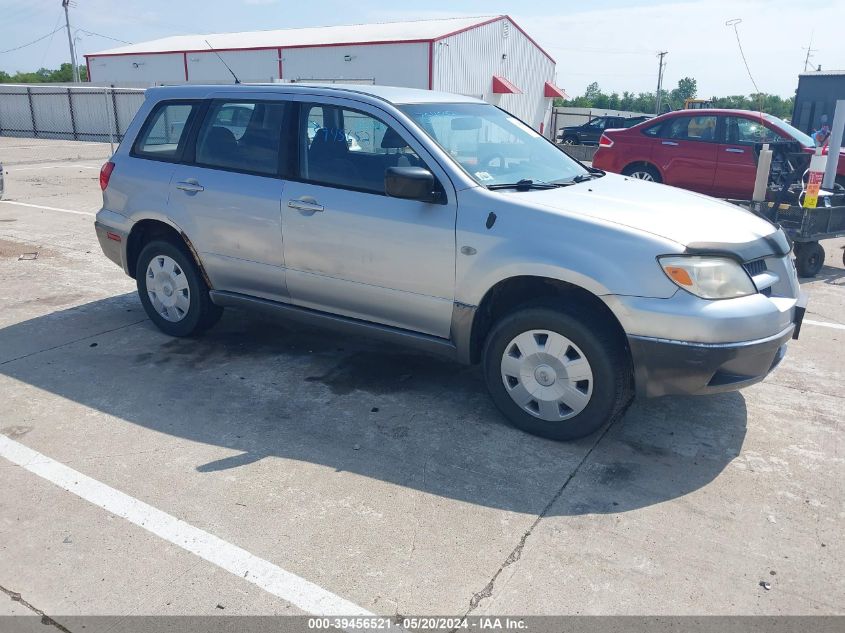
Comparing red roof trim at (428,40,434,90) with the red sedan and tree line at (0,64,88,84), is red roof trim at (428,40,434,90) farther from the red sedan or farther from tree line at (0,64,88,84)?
tree line at (0,64,88,84)

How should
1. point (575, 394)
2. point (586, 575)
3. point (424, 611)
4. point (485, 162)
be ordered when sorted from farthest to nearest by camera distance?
point (485, 162)
point (575, 394)
point (586, 575)
point (424, 611)

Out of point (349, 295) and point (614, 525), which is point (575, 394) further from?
point (349, 295)

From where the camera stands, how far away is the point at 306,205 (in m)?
4.68

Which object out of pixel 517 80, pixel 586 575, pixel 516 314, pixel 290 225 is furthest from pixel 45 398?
pixel 517 80

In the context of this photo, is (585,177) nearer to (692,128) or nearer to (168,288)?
(168,288)

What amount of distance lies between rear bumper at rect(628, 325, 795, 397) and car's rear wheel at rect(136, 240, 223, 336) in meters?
3.28

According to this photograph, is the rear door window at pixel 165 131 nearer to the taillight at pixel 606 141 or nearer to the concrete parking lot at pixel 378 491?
the concrete parking lot at pixel 378 491

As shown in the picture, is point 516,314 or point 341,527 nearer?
point 341,527

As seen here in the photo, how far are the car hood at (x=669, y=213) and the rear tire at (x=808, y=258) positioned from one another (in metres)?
4.03

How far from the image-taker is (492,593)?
9.53ft

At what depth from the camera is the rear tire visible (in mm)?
8016

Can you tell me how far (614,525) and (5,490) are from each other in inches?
117

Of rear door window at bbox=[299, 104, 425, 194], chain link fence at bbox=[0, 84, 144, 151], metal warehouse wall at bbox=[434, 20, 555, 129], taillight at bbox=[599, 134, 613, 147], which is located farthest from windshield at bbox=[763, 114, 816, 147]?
chain link fence at bbox=[0, 84, 144, 151]

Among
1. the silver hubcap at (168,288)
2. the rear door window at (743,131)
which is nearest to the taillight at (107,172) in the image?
the silver hubcap at (168,288)
